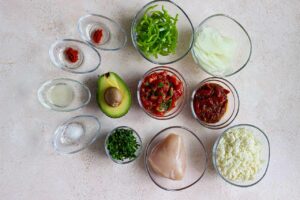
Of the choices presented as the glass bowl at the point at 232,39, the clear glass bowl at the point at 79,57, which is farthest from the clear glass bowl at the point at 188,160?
the clear glass bowl at the point at 79,57

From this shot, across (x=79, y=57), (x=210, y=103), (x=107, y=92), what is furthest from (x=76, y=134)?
(x=210, y=103)

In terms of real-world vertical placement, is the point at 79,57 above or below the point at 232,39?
below

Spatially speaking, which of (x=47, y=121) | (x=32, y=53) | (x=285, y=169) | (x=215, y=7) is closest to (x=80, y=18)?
(x=32, y=53)

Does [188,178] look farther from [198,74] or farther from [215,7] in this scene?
[215,7]

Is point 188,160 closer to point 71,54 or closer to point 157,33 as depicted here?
point 157,33

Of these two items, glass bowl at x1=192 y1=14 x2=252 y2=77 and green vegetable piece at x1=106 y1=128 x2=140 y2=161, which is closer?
green vegetable piece at x1=106 y1=128 x2=140 y2=161

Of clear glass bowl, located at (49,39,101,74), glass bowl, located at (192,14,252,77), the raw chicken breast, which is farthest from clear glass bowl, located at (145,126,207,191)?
clear glass bowl, located at (49,39,101,74)

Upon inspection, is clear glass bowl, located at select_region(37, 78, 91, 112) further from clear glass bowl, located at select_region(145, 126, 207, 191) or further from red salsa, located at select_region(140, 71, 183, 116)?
clear glass bowl, located at select_region(145, 126, 207, 191)

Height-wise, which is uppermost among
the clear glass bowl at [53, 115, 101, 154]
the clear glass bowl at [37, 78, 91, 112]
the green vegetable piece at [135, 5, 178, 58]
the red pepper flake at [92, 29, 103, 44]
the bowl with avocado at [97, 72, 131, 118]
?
the green vegetable piece at [135, 5, 178, 58]
